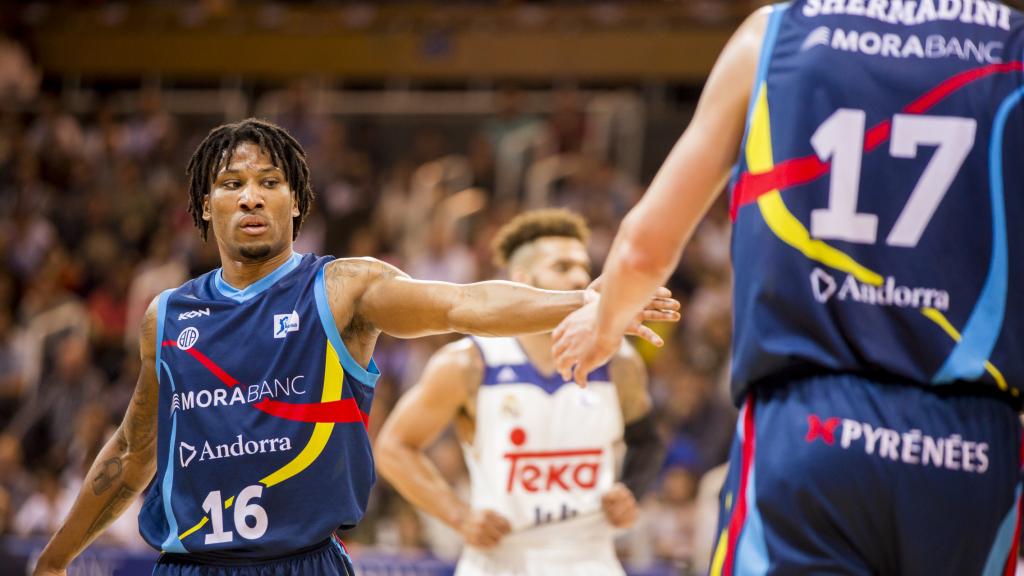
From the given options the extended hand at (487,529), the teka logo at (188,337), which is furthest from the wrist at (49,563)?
the extended hand at (487,529)

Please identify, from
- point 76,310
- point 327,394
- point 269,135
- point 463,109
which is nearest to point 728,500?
point 327,394

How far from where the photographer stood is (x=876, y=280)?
8.39 feet

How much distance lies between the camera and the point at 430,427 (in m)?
5.81

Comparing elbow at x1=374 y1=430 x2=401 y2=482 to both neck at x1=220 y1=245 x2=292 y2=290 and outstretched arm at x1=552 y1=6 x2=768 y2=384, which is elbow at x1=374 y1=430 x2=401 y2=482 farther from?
outstretched arm at x1=552 y1=6 x2=768 y2=384

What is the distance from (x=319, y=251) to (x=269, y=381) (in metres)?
9.12

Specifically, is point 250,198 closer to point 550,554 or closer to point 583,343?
point 583,343

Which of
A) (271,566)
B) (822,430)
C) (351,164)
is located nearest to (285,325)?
(271,566)

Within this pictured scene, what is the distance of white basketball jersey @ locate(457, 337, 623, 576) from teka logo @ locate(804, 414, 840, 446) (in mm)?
3123

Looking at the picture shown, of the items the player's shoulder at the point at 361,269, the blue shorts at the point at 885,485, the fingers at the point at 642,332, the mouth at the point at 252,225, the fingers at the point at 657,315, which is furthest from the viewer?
the mouth at the point at 252,225

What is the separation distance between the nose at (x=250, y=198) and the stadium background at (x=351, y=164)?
16.1 feet

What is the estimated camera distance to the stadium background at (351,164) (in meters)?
10.3

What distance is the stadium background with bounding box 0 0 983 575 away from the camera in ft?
33.9

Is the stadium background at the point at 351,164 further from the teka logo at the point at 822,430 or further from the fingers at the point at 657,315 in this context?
the teka logo at the point at 822,430

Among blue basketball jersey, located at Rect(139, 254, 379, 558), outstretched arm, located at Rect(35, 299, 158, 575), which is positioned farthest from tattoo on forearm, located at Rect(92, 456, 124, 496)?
blue basketball jersey, located at Rect(139, 254, 379, 558)
